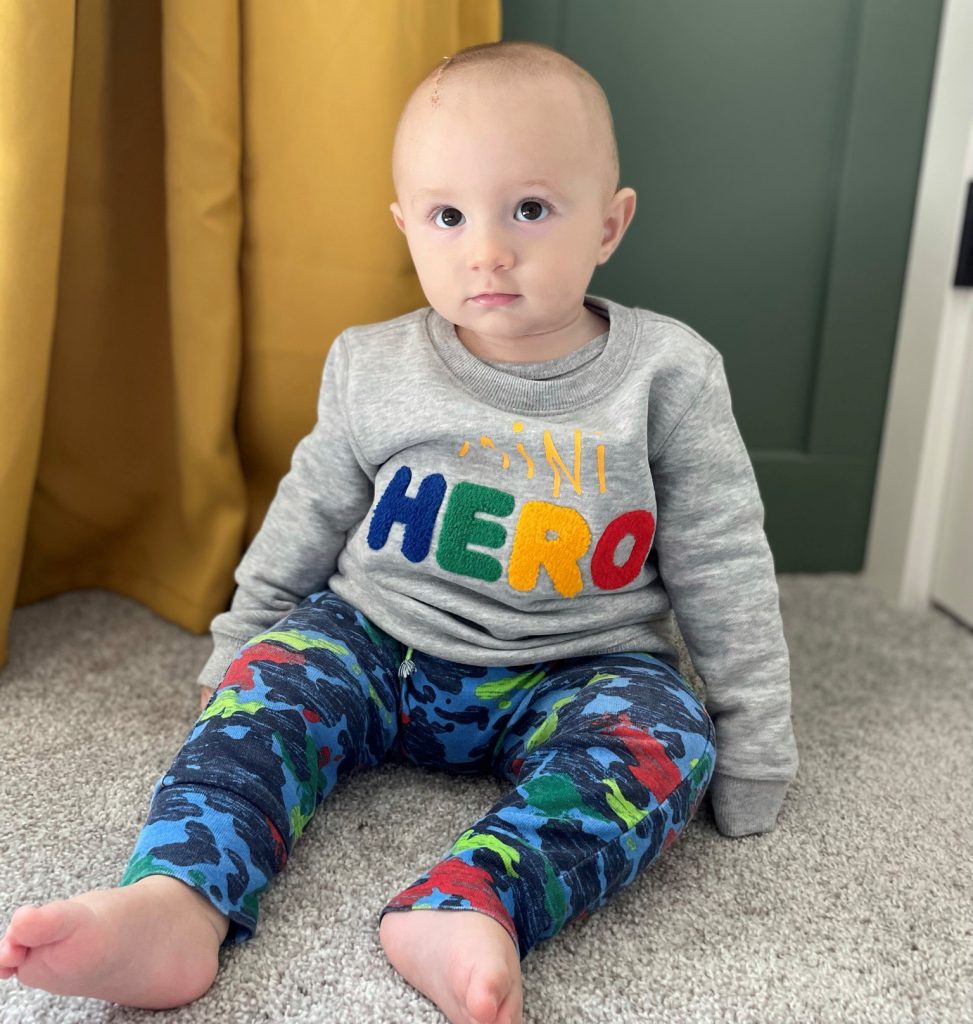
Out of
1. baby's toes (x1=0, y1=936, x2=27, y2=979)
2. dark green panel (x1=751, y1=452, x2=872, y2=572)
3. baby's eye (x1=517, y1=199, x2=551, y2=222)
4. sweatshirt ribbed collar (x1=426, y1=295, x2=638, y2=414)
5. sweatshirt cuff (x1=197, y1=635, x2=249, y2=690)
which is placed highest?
baby's eye (x1=517, y1=199, x2=551, y2=222)

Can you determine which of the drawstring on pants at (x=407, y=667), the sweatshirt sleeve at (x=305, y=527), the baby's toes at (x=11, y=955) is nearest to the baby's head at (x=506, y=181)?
the sweatshirt sleeve at (x=305, y=527)

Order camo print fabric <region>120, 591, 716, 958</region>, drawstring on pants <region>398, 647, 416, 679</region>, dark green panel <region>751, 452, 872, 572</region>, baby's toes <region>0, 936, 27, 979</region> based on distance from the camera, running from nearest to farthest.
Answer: baby's toes <region>0, 936, 27, 979</region>
camo print fabric <region>120, 591, 716, 958</region>
drawstring on pants <region>398, 647, 416, 679</region>
dark green panel <region>751, 452, 872, 572</region>

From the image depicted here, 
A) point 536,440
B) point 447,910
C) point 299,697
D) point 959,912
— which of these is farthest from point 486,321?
point 959,912

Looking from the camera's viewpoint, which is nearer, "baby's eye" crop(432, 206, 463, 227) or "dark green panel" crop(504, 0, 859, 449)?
"baby's eye" crop(432, 206, 463, 227)

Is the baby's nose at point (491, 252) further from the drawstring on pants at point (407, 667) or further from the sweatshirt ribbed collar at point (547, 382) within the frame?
the drawstring on pants at point (407, 667)

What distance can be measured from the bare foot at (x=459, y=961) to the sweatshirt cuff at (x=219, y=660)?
335 mm

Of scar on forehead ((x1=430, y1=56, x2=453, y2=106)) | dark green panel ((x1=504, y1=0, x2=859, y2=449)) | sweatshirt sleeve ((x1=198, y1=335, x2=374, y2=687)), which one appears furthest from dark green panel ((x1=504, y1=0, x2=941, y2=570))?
sweatshirt sleeve ((x1=198, y1=335, x2=374, y2=687))

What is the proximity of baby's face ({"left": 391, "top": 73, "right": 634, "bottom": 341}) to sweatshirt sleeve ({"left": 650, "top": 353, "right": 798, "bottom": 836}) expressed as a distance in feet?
0.52

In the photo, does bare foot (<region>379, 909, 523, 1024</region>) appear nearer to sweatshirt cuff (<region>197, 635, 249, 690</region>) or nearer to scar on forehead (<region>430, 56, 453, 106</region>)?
sweatshirt cuff (<region>197, 635, 249, 690</region>)

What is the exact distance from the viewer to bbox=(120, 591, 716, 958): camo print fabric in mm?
662

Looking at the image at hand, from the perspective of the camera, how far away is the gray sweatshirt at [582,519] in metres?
0.84

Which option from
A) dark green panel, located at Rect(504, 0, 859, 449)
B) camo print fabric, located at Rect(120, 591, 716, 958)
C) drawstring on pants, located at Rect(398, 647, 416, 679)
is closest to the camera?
camo print fabric, located at Rect(120, 591, 716, 958)

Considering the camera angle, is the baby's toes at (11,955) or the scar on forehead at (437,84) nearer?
the baby's toes at (11,955)

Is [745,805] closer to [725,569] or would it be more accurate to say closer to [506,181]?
[725,569]
